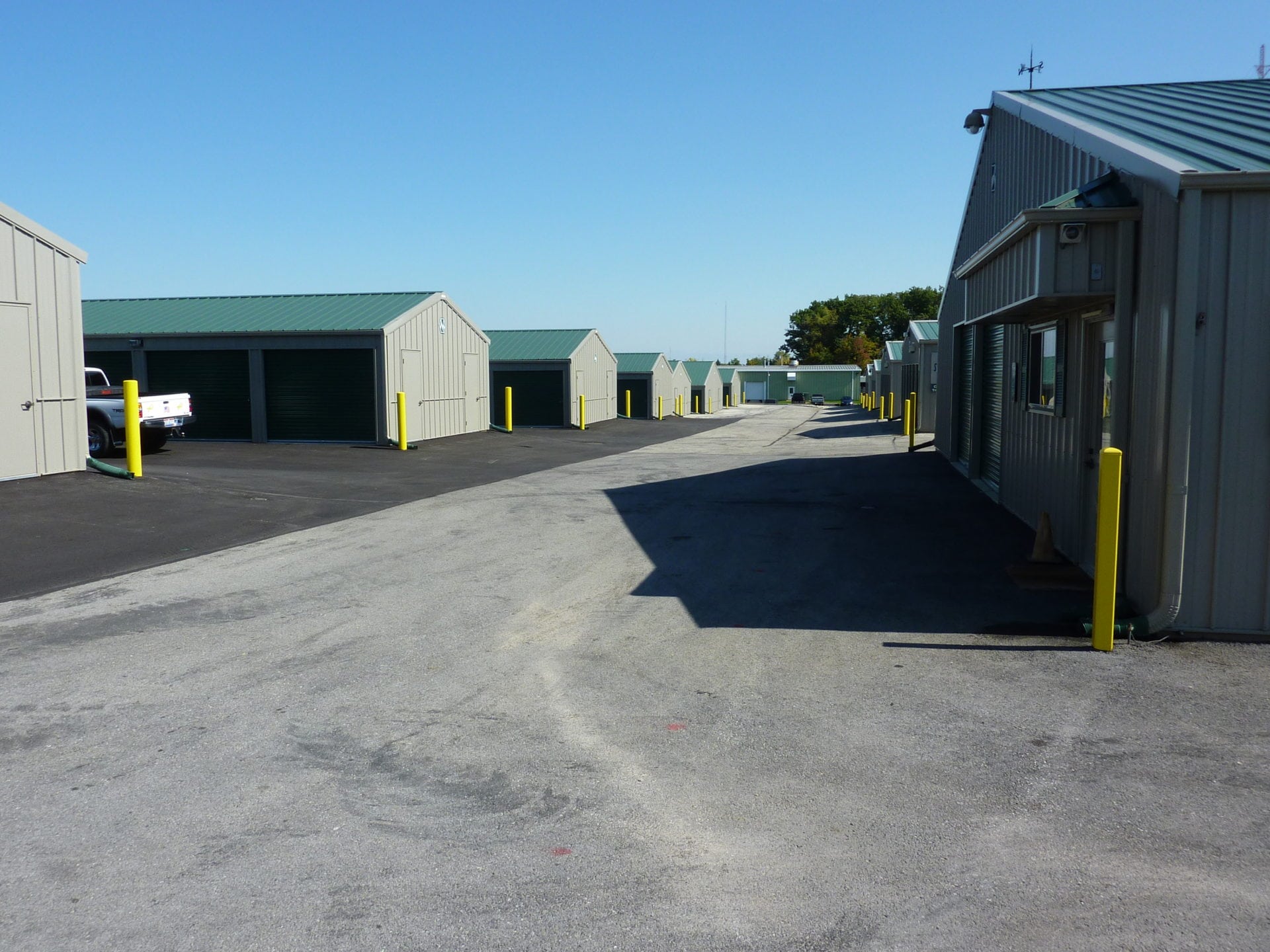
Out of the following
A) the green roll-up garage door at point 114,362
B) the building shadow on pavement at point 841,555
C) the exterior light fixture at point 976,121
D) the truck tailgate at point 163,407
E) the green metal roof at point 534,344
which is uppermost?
the exterior light fixture at point 976,121

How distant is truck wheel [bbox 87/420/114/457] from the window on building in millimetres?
16817

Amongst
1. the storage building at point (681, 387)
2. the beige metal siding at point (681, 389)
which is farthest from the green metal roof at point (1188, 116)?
the storage building at point (681, 387)

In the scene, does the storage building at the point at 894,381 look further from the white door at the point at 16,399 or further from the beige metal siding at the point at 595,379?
the white door at the point at 16,399

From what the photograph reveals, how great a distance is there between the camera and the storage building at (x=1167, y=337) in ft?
22.7

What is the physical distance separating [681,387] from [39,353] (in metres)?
47.9

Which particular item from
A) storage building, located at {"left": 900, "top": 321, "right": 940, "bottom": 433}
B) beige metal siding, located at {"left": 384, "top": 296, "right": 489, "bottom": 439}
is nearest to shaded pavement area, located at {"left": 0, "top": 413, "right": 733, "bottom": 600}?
beige metal siding, located at {"left": 384, "top": 296, "right": 489, "bottom": 439}

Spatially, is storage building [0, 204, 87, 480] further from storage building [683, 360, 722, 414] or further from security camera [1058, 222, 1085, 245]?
storage building [683, 360, 722, 414]

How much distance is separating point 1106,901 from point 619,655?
3771 millimetres

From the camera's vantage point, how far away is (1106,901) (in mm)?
3637

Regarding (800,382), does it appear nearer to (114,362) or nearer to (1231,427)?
(114,362)

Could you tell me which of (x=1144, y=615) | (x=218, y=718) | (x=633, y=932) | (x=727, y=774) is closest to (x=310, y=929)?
(x=633, y=932)

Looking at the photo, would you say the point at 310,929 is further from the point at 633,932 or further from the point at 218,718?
the point at 218,718

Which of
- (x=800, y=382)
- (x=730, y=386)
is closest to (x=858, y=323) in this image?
(x=800, y=382)

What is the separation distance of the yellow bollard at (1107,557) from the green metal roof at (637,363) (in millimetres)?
44186
